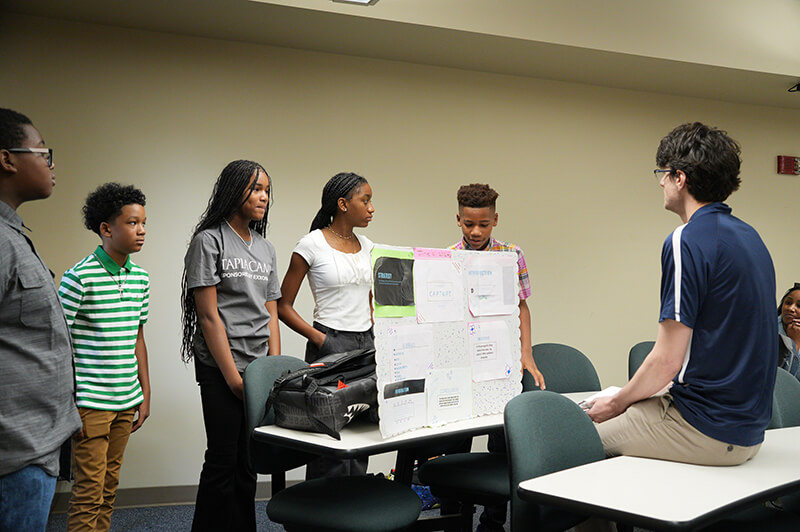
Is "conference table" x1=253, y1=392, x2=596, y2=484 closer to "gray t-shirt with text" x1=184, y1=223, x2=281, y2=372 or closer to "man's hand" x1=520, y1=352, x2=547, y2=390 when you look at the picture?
"gray t-shirt with text" x1=184, y1=223, x2=281, y2=372

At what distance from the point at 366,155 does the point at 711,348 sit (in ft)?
9.97

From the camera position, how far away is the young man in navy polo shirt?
1925 millimetres

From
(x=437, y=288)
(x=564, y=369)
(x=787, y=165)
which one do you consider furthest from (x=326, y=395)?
(x=787, y=165)

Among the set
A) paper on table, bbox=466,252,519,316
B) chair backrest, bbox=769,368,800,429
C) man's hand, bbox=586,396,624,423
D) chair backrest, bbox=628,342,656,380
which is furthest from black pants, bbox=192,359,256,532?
chair backrest, bbox=628,342,656,380

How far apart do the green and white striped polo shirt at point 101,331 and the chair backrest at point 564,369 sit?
2016 mm

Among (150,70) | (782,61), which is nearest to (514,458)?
(150,70)

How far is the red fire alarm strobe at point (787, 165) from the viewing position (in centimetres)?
566

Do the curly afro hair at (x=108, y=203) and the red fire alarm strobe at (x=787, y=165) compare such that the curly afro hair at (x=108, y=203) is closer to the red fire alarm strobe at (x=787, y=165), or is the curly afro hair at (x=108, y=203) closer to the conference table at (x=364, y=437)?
the conference table at (x=364, y=437)

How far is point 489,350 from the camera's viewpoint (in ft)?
8.14

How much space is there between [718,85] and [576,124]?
1.12 m

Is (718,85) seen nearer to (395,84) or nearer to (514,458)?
(395,84)

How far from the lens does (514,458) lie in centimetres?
186

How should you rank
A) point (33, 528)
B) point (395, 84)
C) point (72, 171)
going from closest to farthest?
point (33, 528)
point (72, 171)
point (395, 84)

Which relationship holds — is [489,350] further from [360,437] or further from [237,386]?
[237,386]
